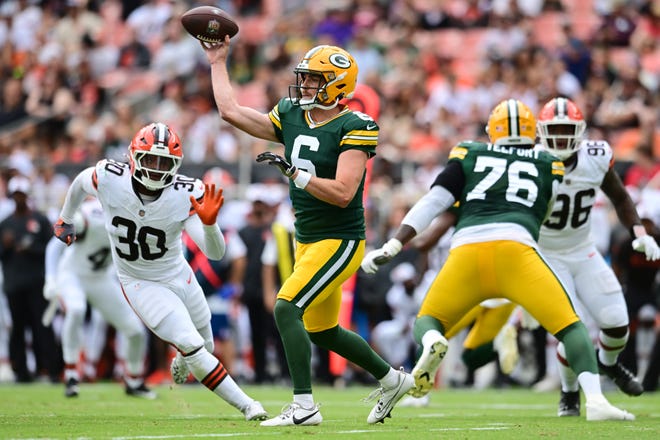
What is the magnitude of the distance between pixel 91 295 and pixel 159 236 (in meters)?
2.97

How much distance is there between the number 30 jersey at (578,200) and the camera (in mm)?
8234

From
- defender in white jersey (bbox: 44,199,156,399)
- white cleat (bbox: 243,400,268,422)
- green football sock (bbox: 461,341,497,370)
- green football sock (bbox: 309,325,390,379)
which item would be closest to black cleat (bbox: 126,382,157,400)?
defender in white jersey (bbox: 44,199,156,399)

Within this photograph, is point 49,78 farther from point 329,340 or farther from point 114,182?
point 329,340

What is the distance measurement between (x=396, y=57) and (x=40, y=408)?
9.30 meters

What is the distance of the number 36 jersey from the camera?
25.7ft

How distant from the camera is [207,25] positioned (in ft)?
23.5

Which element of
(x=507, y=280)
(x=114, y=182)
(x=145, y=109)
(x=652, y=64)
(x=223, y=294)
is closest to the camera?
(x=507, y=280)

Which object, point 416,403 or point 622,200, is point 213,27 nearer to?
point 622,200

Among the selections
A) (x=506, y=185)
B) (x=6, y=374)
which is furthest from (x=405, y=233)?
(x=6, y=374)

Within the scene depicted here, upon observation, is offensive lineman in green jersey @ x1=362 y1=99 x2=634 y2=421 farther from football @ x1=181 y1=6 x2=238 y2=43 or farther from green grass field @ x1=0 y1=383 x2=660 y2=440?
football @ x1=181 y1=6 x2=238 y2=43

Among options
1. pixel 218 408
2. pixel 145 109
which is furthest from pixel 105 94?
pixel 218 408

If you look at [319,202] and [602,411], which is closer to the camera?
[319,202]

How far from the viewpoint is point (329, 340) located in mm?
7035

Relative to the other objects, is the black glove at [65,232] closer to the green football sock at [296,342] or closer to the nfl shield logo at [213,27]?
the nfl shield logo at [213,27]
